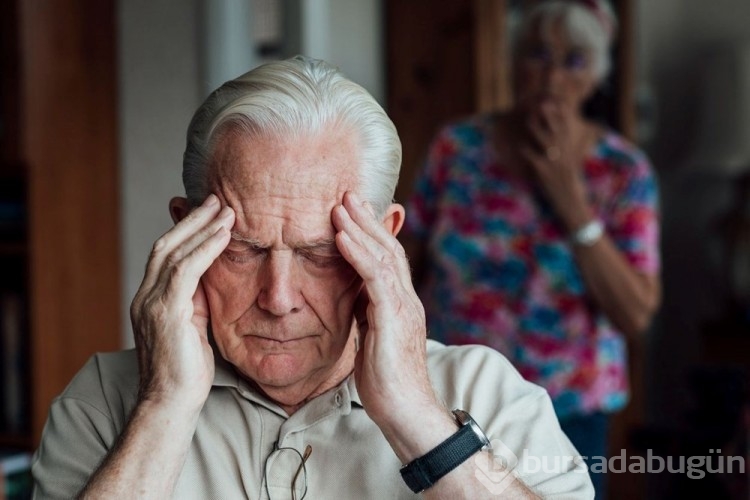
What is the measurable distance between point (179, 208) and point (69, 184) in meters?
1.67

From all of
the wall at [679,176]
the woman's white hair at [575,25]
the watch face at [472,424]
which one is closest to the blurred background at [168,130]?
the wall at [679,176]

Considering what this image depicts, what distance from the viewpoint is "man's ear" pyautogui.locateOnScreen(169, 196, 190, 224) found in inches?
55.9

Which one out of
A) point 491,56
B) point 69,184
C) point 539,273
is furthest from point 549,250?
point 69,184

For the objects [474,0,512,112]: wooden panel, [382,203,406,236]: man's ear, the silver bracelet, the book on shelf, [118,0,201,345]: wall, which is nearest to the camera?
[382,203,406,236]: man's ear

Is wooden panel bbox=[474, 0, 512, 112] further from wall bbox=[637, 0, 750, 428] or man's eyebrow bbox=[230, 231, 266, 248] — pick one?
man's eyebrow bbox=[230, 231, 266, 248]

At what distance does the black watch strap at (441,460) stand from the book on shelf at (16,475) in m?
1.94

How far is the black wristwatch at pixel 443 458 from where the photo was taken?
48.7 inches

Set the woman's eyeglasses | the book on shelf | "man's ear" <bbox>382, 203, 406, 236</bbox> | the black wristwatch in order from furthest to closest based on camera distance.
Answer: the book on shelf, the woman's eyeglasses, "man's ear" <bbox>382, 203, 406, 236</bbox>, the black wristwatch

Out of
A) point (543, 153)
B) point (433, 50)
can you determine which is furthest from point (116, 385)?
point (433, 50)

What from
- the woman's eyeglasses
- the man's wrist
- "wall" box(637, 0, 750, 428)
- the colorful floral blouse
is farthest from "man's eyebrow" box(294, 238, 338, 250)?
"wall" box(637, 0, 750, 428)

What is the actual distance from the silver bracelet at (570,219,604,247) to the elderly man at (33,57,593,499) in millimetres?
761

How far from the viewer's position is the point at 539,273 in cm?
215

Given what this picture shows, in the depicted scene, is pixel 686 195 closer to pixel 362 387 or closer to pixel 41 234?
pixel 41 234

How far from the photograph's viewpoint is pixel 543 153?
220 cm
